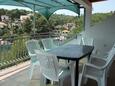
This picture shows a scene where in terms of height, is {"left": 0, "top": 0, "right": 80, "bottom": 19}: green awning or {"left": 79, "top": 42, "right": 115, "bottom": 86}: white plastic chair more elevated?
{"left": 0, "top": 0, "right": 80, "bottom": 19}: green awning

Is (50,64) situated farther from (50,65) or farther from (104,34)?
(104,34)

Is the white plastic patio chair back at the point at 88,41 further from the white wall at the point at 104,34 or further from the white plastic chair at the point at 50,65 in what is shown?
the white plastic chair at the point at 50,65

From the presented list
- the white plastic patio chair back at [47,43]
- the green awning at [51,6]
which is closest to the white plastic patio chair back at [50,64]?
the white plastic patio chair back at [47,43]

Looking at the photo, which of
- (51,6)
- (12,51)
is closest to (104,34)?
(51,6)

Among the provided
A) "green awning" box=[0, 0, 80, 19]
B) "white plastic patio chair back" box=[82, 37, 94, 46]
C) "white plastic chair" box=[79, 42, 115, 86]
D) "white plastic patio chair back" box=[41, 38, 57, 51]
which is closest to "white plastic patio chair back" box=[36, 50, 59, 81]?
"white plastic chair" box=[79, 42, 115, 86]

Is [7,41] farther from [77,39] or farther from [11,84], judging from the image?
[77,39]

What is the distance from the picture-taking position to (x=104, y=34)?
8.47 meters

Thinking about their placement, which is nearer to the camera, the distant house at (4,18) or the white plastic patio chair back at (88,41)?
the white plastic patio chair back at (88,41)

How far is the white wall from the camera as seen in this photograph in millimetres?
8297

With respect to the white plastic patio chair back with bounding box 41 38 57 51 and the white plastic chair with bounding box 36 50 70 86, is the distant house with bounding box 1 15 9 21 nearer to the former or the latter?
the white plastic patio chair back with bounding box 41 38 57 51

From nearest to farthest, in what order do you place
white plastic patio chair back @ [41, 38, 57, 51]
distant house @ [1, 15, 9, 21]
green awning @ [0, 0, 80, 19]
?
1. white plastic patio chair back @ [41, 38, 57, 51]
2. green awning @ [0, 0, 80, 19]
3. distant house @ [1, 15, 9, 21]

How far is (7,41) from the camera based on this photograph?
18.5 ft

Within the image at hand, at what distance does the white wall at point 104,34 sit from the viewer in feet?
27.2

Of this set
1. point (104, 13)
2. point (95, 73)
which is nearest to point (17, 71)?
point (95, 73)
